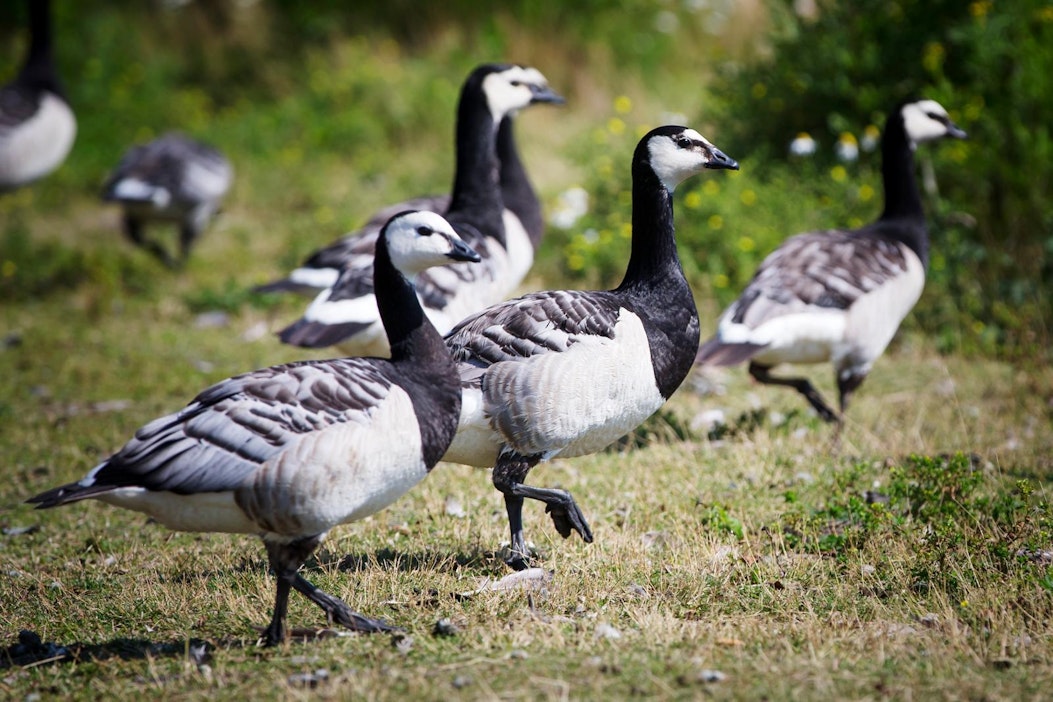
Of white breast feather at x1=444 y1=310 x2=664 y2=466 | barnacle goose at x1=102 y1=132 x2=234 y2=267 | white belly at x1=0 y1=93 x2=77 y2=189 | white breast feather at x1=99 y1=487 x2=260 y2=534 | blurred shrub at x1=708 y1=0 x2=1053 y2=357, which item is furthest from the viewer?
white belly at x1=0 y1=93 x2=77 y2=189

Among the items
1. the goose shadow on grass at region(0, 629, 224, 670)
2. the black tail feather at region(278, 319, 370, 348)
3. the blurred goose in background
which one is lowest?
the goose shadow on grass at region(0, 629, 224, 670)

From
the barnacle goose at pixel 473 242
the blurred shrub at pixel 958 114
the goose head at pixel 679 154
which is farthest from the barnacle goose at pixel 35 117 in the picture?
the goose head at pixel 679 154

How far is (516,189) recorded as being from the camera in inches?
373

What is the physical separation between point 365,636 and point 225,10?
56.3ft

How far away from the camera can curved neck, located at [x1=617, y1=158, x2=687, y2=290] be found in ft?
19.6

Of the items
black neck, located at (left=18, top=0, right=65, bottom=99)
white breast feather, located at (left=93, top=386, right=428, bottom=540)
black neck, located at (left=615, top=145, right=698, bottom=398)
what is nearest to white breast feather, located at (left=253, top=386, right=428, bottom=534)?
white breast feather, located at (left=93, top=386, right=428, bottom=540)

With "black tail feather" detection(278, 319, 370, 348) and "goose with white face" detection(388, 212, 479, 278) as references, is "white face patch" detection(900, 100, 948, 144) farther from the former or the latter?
"goose with white face" detection(388, 212, 479, 278)

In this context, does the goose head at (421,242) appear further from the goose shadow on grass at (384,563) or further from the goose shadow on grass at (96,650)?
the goose shadow on grass at (96,650)

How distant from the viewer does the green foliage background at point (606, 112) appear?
10141mm

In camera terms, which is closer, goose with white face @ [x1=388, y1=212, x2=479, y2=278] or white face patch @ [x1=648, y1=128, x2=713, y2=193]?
goose with white face @ [x1=388, y1=212, x2=479, y2=278]

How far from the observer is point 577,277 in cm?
1105

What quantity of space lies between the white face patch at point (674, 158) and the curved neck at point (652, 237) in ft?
0.17

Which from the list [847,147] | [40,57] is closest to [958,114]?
[847,147]

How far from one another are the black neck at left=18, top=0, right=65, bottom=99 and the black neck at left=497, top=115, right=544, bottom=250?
6091mm
